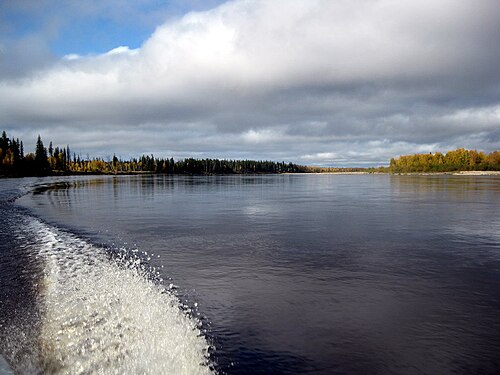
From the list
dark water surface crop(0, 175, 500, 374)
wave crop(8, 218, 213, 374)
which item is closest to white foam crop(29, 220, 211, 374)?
wave crop(8, 218, 213, 374)

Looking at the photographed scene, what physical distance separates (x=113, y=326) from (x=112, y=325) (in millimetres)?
84

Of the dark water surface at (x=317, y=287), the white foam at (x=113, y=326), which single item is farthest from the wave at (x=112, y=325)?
the dark water surface at (x=317, y=287)

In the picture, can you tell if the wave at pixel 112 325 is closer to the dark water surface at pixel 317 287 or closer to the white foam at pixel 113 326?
the white foam at pixel 113 326

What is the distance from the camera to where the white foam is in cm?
934

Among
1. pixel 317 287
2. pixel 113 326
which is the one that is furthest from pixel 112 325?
pixel 317 287

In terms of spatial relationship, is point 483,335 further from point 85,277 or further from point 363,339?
point 85,277

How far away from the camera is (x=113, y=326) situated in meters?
11.4

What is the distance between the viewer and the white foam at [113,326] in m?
9.34

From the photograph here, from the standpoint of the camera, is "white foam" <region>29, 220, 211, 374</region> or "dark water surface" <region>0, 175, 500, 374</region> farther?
"dark water surface" <region>0, 175, 500, 374</region>

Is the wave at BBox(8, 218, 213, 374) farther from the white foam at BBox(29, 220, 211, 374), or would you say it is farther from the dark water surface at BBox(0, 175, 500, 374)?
the dark water surface at BBox(0, 175, 500, 374)

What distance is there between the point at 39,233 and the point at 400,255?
25.2 m

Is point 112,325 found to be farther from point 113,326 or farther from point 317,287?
point 317,287

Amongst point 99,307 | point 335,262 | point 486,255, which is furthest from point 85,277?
point 486,255

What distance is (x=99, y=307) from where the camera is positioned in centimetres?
1287
